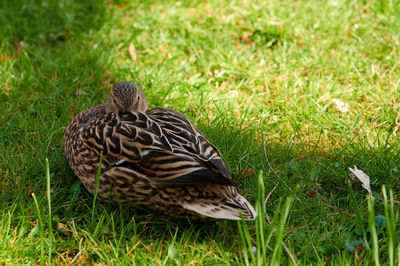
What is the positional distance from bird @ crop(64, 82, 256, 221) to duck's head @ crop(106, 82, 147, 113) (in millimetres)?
236

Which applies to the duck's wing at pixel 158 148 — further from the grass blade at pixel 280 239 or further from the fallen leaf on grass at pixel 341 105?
the fallen leaf on grass at pixel 341 105

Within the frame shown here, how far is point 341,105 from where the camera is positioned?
178 inches

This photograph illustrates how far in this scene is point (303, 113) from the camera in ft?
14.4

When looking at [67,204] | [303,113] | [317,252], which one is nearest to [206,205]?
[317,252]

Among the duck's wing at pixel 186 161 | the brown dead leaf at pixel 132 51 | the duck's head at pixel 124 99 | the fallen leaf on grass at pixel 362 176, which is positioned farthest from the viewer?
the brown dead leaf at pixel 132 51

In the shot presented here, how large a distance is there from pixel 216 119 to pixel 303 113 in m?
0.83

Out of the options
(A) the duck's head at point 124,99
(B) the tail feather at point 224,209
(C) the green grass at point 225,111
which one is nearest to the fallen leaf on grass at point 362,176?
(C) the green grass at point 225,111

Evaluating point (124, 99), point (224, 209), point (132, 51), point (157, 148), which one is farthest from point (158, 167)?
point (132, 51)

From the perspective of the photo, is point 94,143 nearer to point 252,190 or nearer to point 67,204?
point 67,204

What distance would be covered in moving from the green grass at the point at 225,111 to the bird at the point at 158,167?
0.58 feet

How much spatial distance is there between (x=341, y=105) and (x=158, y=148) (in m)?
2.22

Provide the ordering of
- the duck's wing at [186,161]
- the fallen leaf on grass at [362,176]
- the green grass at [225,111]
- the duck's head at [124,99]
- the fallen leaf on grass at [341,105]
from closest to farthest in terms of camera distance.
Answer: the duck's wing at [186,161] → the green grass at [225,111] → the fallen leaf on grass at [362,176] → the duck's head at [124,99] → the fallen leaf on grass at [341,105]

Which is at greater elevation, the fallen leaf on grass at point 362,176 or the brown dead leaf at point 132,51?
the brown dead leaf at point 132,51

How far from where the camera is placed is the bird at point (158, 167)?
9.63ft
